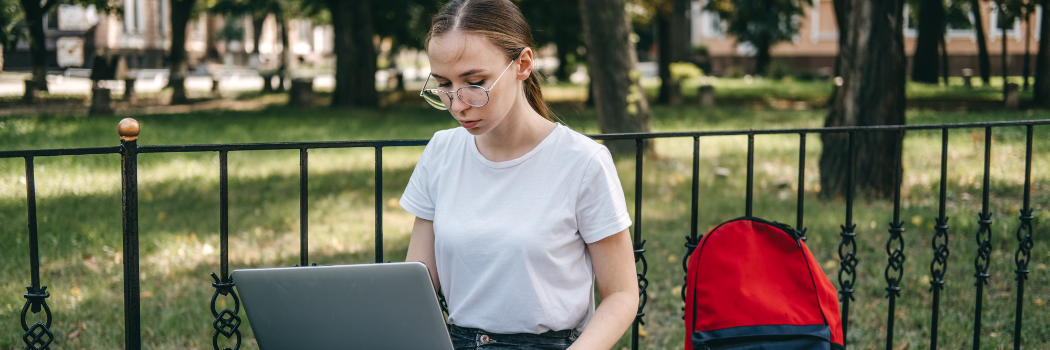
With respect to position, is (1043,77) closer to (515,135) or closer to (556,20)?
(556,20)

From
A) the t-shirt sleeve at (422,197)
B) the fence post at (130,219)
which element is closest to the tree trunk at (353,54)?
the fence post at (130,219)

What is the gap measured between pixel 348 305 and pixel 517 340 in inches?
19.0

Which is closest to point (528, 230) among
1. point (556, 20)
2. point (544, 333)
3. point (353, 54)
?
point (544, 333)

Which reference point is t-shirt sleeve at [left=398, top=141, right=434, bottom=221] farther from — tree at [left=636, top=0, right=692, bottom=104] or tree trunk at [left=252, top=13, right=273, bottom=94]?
tree trunk at [left=252, top=13, right=273, bottom=94]

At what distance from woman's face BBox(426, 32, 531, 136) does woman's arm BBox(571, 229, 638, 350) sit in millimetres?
420

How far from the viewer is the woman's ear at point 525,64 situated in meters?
2.05

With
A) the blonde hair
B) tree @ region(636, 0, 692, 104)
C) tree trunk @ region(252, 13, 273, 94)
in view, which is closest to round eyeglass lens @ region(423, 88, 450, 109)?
the blonde hair

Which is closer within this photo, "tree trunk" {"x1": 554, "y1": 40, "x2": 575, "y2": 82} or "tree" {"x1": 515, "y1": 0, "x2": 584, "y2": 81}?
"tree" {"x1": 515, "y1": 0, "x2": 584, "y2": 81}

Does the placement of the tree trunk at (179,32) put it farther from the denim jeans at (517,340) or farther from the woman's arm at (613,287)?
the woman's arm at (613,287)

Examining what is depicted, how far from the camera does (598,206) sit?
204cm

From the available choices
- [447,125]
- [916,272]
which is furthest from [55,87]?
[916,272]

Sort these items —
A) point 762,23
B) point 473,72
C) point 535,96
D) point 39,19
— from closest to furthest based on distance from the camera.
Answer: point 473,72 < point 535,96 < point 39,19 < point 762,23

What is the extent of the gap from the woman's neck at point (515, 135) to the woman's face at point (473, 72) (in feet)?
0.31

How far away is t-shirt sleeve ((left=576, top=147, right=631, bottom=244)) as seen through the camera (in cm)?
203
